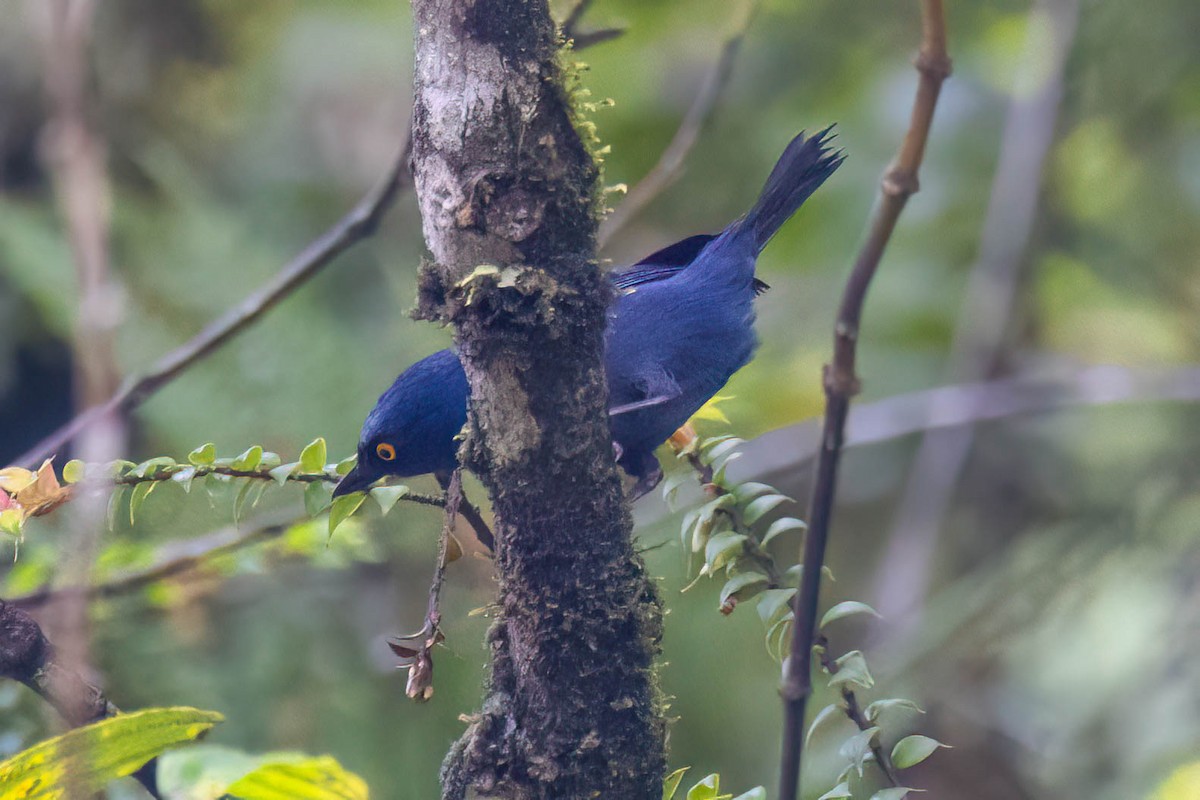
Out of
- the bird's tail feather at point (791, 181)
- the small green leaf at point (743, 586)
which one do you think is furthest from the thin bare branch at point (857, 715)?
the bird's tail feather at point (791, 181)

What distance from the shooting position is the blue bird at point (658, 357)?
272 cm

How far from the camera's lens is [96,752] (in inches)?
59.4

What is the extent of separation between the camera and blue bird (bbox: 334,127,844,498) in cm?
272

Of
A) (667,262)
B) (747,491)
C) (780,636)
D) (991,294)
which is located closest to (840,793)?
(780,636)

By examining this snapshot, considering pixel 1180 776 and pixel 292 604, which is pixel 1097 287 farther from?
pixel 292 604

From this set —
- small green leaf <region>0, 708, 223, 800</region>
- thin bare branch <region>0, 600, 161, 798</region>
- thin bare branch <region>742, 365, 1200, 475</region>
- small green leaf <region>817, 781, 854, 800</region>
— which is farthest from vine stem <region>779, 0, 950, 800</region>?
thin bare branch <region>742, 365, 1200, 475</region>

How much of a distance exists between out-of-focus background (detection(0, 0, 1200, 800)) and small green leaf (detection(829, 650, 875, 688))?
1320mm

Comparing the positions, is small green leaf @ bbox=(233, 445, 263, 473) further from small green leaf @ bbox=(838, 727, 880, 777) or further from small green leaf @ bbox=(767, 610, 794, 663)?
small green leaf @ bbox=(838, 727, 880, 777)

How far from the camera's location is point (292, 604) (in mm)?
4828

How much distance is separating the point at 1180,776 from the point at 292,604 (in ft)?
11.2

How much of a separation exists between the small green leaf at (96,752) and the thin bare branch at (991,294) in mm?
3316

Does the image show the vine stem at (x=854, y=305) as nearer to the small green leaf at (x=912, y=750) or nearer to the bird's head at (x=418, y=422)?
the small green leaf at (x=912, y=750)

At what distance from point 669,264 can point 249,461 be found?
1836mm

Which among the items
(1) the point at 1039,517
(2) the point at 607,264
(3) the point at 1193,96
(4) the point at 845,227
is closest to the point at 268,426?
(4) the point at 845,227
